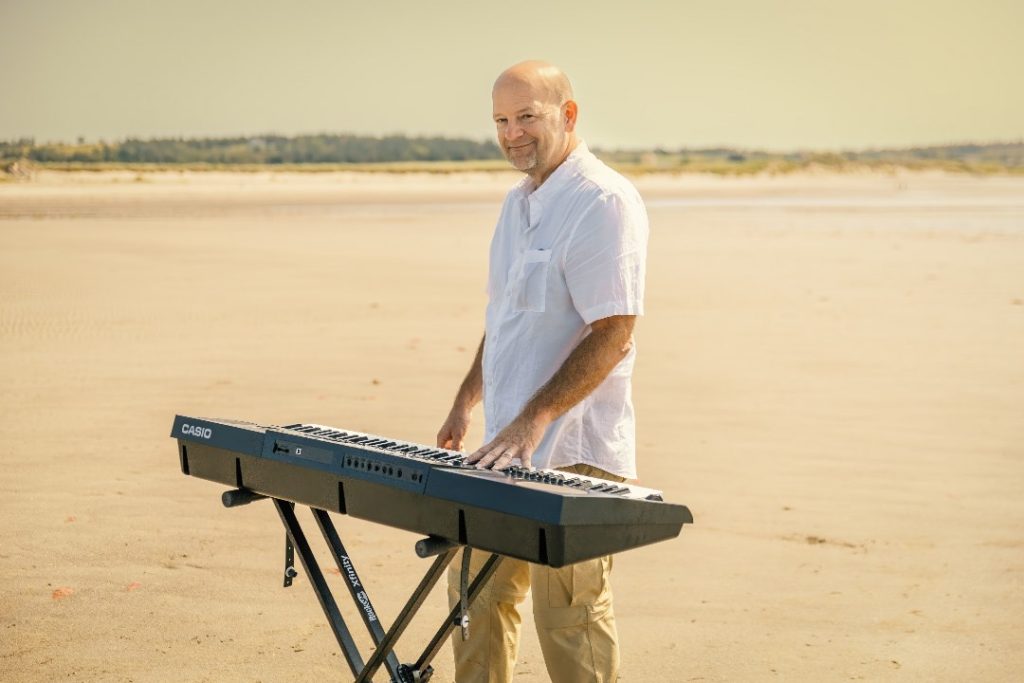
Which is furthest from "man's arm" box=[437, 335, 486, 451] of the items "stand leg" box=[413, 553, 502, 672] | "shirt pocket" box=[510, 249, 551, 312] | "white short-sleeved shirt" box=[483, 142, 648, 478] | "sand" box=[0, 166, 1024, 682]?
"sand" box=[0, 166, 1024, 682]

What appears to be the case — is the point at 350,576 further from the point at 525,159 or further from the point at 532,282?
the point at 525,159

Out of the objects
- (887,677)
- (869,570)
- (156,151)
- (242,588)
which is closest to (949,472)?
(869,570)

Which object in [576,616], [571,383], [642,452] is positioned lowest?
[642,452]

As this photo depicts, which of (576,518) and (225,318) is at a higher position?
(576,518)

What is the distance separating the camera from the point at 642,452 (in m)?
6.80

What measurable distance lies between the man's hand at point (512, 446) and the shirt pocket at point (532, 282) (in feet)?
1.06

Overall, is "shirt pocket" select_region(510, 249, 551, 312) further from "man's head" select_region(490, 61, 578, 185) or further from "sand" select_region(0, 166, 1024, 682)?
"sand" select_region(0, 166, 1024, 682)

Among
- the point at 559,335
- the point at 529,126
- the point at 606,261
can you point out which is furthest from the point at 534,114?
the point at 559,335

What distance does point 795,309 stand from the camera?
12.8 m

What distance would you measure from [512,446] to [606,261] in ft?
1.64

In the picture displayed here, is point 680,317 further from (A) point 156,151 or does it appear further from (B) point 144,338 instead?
(A) point 156,151

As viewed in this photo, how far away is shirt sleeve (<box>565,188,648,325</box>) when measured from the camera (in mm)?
2715

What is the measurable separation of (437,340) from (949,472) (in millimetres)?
5525

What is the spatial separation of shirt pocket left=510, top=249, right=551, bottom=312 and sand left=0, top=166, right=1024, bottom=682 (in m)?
1.64
